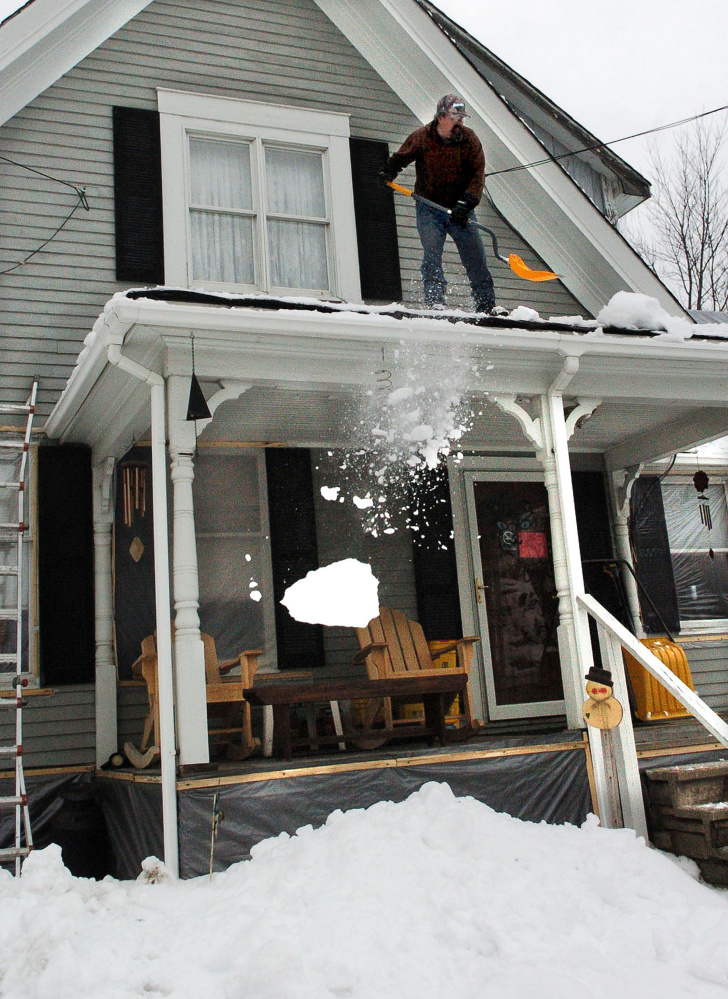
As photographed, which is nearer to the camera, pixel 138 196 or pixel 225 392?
pixel 225 392

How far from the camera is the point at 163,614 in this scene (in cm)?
511

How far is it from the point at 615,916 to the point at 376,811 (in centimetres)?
129

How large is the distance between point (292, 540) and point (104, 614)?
1466 millimetres

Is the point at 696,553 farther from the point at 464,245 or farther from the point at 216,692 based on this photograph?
the point at 216,692

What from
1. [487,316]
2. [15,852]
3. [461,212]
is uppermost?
[461,212]

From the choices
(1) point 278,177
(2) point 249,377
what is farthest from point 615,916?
(1) point 278,177

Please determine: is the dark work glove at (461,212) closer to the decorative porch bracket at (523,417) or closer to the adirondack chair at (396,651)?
the decorative porch bracket at (523,417)

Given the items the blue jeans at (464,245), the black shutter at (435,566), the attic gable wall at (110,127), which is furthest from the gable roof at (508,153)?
the black shutter at (435,566)

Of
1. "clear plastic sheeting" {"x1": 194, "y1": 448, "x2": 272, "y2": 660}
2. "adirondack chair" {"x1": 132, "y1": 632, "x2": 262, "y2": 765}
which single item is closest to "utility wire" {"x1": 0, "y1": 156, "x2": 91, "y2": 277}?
"clear plastic sheeting" {"x1": 194, "y1": 448, "x2": 272, "y2": 660}

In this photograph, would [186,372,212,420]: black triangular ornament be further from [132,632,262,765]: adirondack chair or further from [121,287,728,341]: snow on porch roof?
[132,632,262,765]: adirondack chair

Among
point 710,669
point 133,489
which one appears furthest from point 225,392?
point 710,669

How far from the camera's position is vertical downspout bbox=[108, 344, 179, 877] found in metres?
4.80

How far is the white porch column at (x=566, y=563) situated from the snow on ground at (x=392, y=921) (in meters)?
1.03

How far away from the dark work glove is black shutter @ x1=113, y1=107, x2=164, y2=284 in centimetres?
224
